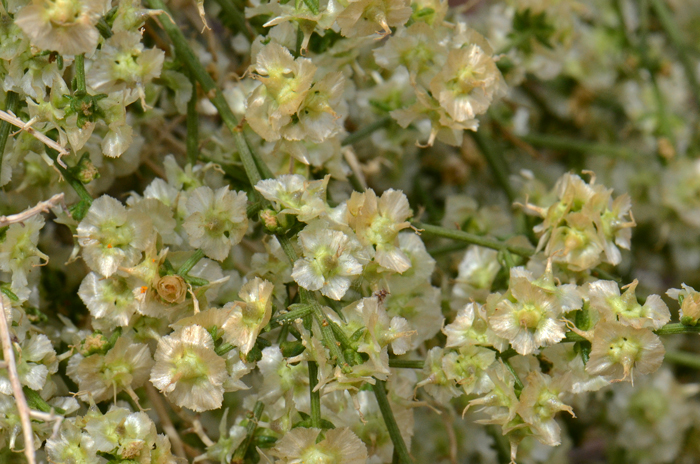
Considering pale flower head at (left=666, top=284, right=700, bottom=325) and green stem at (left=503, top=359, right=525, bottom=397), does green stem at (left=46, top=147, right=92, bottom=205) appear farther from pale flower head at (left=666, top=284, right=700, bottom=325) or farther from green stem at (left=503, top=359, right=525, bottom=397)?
pale flower head at (left=666, top=284, right=700, bottom=325)

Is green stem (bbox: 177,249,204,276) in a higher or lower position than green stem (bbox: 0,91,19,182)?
lower

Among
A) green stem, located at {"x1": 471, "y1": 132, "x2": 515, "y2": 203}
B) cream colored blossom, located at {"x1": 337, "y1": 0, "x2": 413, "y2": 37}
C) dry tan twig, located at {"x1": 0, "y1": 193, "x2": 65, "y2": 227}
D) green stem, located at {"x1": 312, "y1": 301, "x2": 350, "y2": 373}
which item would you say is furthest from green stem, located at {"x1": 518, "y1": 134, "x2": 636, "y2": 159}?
dry tan twig, located at {"x1": 0, "y1": 193, "x2": 65, "y2": 227}

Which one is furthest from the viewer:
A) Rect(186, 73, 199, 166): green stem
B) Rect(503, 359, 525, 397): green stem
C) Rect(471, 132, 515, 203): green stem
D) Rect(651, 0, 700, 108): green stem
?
Rect(651, 0, 700, 108): green stem

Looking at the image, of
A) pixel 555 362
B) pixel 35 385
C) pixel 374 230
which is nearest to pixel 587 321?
pixel 555 362

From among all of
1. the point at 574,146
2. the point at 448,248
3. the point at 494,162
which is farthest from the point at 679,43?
the point at 448,248

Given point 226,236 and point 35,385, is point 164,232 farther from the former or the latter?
point 35,385

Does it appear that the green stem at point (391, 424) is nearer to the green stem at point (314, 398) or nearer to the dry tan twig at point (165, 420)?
the green stem at point (314, 398)
